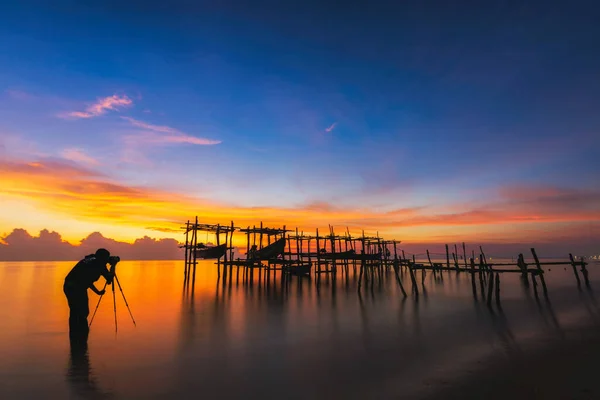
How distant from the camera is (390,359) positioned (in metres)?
9.32

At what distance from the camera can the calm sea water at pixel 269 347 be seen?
7.36 meters

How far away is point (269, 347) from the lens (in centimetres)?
1085

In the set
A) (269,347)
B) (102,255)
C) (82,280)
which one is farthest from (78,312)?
(269,347)

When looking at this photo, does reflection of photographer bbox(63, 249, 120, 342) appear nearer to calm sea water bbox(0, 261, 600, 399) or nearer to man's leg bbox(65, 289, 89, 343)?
man's leg bbox(65, 289, 89, 343)

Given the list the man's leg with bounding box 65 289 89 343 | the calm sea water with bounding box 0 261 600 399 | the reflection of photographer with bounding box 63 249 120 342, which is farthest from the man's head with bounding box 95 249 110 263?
the calm sea water with bounding box 0 261 600 399

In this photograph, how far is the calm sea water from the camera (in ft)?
24.2

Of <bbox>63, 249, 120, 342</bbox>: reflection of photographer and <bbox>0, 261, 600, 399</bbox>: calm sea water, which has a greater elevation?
<bbox>63, 249, 120, 342</bbox>: reflection of photographer

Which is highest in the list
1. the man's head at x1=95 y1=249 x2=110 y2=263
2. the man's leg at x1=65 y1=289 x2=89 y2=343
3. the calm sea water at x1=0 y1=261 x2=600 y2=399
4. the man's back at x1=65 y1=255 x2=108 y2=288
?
the man's head at x1=95 y1=249 x2=110 y2=263

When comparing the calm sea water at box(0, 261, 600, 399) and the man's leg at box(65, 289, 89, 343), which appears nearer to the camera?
the calm sea water at box(0, 261, 600, 399)

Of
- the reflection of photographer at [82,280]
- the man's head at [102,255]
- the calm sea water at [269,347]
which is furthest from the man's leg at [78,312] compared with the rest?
the man's head at [102,255]

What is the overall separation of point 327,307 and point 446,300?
863 centimetres

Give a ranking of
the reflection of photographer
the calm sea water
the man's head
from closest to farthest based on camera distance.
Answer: the calm sea water, the reflection of photographer, the man's head

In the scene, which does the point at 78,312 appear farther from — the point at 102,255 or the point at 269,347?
the point at 269,347

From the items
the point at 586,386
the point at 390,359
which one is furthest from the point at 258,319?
the point at 586,386
